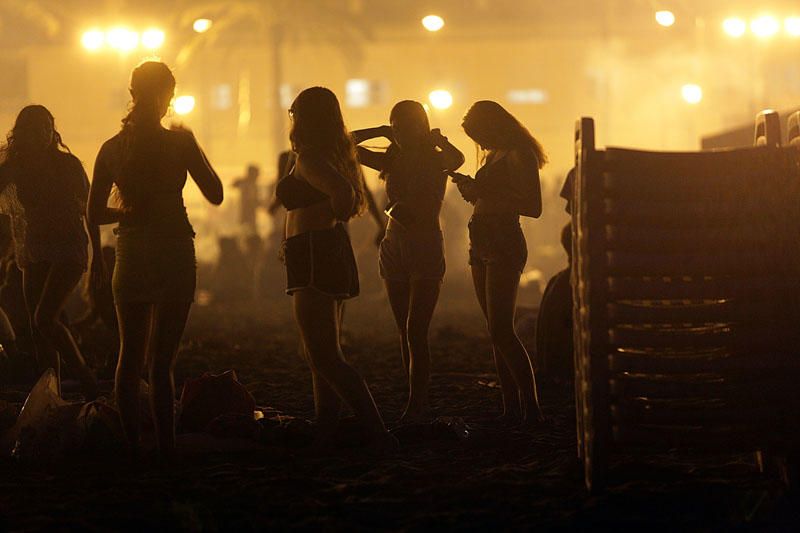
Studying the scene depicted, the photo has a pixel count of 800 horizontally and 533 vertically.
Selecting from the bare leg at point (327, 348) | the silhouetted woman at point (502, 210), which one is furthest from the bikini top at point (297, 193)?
the silhouetted woman at point (502, 210)

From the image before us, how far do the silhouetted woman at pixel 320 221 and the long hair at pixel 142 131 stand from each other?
1.99 feet

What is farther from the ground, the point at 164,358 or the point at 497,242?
the point at 497,242

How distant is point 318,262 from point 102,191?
3.45ft

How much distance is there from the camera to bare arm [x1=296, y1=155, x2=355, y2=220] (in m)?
5.50

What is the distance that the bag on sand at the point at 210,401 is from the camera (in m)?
6.44

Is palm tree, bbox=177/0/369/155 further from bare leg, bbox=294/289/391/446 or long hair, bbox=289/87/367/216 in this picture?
bare leg, bbox=294/289/391/446

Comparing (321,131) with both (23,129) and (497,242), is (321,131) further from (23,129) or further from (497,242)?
(23,129)

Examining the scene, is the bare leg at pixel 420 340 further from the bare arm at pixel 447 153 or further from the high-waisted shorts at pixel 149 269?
the high-waisted shorts at pixel 149 269

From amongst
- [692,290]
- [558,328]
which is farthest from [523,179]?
[558,328]

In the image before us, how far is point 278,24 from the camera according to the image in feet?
115

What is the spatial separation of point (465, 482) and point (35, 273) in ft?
9.93

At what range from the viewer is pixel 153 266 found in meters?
5.45

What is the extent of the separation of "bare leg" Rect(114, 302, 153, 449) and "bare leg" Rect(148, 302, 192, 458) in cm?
7

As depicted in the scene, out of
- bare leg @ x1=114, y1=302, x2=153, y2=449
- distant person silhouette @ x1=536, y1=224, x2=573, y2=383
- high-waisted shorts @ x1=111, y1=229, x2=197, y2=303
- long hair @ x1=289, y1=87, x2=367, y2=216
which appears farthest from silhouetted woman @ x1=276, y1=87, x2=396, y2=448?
distant person silhouette @ x1=536, y1=224, x2=573, y2=383
